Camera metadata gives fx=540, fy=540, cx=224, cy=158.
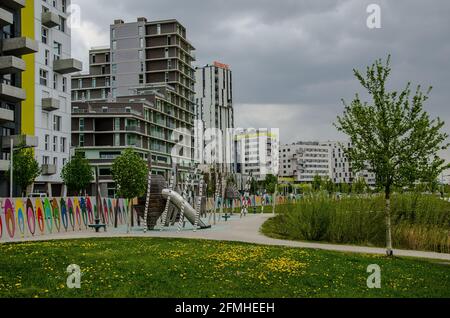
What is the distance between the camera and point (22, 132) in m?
57.8

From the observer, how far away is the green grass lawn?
Result: 35.7 ft

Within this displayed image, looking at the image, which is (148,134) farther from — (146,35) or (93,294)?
(93,294)

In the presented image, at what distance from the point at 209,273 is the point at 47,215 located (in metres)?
18.4

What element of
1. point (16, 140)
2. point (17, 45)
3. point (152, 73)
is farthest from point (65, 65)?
point (152, 73)

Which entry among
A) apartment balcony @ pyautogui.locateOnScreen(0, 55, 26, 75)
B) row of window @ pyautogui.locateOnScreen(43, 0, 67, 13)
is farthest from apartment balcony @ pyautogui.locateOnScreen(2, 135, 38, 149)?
row of window @ pyautogui.locateOnScreen(43, 0, 67, 13)

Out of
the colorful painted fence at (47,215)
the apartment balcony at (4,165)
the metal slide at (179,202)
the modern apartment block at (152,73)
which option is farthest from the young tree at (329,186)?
the modern apartment block at (152,73)

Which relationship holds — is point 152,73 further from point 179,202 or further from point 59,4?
point 179,202

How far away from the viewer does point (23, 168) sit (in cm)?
5138

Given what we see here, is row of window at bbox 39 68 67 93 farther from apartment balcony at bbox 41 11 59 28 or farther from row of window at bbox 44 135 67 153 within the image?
row of window at bbox 44 135 67 153

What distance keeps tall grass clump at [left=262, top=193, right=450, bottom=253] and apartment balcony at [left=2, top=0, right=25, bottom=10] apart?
4062 centimetres

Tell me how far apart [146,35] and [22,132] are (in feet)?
180

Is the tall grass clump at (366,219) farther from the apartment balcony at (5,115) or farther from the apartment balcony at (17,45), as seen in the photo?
the apartment balcony at (17,45)

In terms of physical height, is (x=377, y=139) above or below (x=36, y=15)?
below
